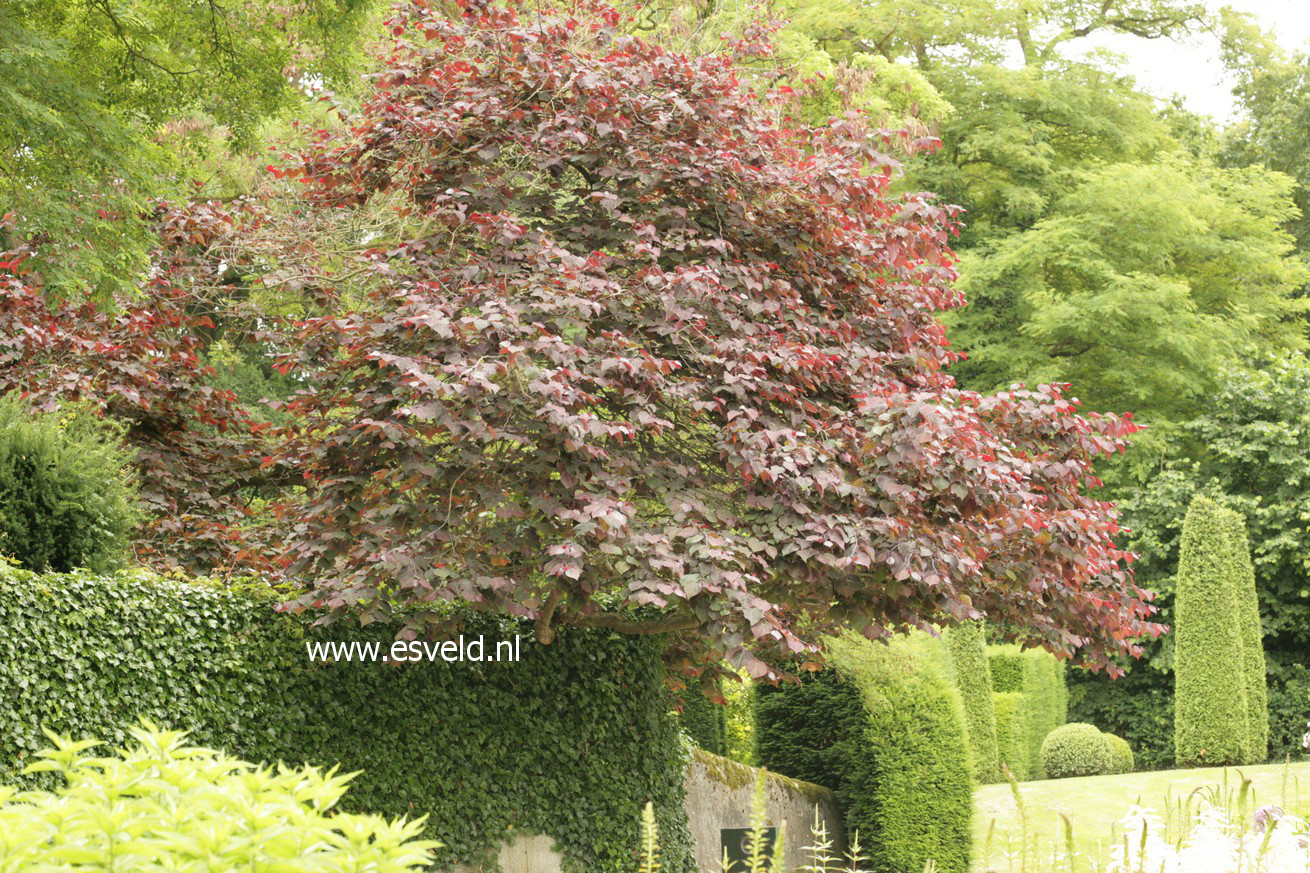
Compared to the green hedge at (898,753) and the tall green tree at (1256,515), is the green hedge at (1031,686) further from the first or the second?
the green hedge at (898,753)

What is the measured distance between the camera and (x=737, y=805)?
9.55m

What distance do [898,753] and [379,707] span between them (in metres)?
4.59

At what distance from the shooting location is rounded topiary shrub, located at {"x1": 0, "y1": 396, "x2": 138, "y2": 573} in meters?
5.80

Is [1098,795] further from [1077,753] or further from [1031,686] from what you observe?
[1031,686]

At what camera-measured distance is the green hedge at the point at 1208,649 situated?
16047 mm

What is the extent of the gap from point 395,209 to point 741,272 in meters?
2.85

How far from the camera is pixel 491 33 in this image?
693 centimetres

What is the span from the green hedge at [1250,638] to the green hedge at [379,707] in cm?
1128

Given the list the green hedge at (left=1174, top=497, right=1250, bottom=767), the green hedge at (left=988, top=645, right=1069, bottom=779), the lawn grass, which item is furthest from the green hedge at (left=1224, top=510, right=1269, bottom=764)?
the green hedge at (left=988, top=645, right=1069, bottom=779)

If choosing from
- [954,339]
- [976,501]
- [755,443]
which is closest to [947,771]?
[976,501]

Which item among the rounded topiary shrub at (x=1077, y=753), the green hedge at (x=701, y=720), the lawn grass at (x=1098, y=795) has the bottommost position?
the lawn grass at (x=1098, y=795)

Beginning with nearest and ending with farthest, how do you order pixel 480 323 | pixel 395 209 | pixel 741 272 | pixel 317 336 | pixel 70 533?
pixel 480 323
pixel 70 533
pixel 741 272
pixel 317 336
pixel 395 209

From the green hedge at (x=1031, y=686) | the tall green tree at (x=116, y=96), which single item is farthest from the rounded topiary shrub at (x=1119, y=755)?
the tall green tree at (x=116, y=96)

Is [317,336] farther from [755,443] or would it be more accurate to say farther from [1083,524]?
[1083,524]
